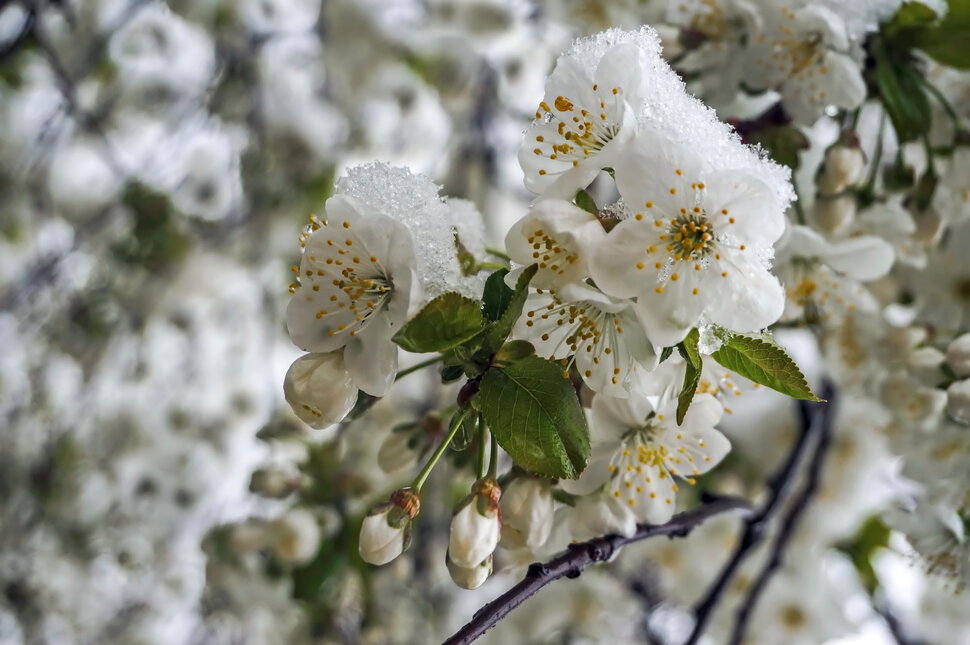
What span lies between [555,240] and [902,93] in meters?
0.64

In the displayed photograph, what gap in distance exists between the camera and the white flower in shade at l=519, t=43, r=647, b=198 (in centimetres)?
62

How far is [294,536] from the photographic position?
1.33 meters

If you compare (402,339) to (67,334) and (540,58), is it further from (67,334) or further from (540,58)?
(67,334)

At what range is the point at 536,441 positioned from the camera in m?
0.61

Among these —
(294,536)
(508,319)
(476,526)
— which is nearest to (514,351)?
(508,319)

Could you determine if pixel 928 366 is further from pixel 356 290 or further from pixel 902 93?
pixel 356 290

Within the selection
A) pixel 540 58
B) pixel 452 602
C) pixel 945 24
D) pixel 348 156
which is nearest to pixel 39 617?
pixel 452 602

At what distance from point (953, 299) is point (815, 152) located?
0.92 ft

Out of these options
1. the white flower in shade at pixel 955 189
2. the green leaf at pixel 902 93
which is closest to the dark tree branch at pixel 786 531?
the white flower in shade at pixel 955 189

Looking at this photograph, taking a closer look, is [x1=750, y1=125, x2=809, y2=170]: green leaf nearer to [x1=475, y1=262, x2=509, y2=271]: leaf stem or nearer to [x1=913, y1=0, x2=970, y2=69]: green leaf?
[x1=913, y1=0, x2=970, y2=69]: green leaf

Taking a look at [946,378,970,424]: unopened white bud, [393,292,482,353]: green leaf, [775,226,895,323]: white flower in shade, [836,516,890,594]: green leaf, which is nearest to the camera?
[393,292,482,353]: green leaf

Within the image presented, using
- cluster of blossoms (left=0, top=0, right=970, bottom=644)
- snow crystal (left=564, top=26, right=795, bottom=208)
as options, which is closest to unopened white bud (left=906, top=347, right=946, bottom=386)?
cluster of blossoms (left=0, top=0, right=970, bottom=644)

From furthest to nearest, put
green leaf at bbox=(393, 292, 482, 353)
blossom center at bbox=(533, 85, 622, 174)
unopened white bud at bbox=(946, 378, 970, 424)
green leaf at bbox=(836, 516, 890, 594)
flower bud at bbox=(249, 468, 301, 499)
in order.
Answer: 1. green leaf at bbox=(836, 516, 890, 594)
2. flower bud at bbox=(249, 468, 301, 499)
3. unopened white bud at bbox=(946, 378, 970, 424)
4. blossom center at bbox=(533, 85, 622, 174)
5. green leaf at bbox=(393, 292, 482, 353)

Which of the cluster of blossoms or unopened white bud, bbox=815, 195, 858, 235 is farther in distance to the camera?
unopened white bud, bbox=815, 195, 858, 235
